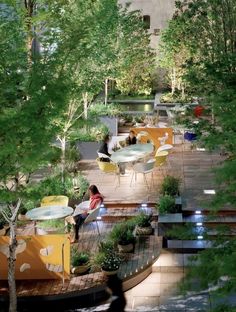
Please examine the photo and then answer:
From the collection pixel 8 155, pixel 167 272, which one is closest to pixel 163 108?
pixel 167 272

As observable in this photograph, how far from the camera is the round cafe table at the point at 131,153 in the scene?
1559 cm

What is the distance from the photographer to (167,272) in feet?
38.0

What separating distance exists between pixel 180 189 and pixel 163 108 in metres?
10.5

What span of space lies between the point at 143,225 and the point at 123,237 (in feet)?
2.70

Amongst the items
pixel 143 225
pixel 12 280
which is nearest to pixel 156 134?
pixel 143 225

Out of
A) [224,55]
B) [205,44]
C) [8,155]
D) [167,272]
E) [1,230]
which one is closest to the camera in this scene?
[8,155]

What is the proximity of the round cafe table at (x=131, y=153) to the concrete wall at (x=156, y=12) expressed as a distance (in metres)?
16.5

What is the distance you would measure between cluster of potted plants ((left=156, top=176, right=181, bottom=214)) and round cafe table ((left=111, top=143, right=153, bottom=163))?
1439 millimetres

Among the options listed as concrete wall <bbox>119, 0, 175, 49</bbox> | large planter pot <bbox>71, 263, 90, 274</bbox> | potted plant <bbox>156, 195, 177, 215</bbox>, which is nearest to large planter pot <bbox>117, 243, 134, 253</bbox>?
large planter pot <bbox>71, 263, 90, 274</bbox>

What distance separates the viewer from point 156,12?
32.0 m

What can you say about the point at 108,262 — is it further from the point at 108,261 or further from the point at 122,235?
the point at 122,235

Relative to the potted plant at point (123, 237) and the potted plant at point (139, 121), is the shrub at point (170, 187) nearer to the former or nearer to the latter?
the potted plant at point (123, 237)

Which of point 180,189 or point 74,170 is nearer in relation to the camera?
point 180,189

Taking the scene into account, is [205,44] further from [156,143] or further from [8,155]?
[8,155]
